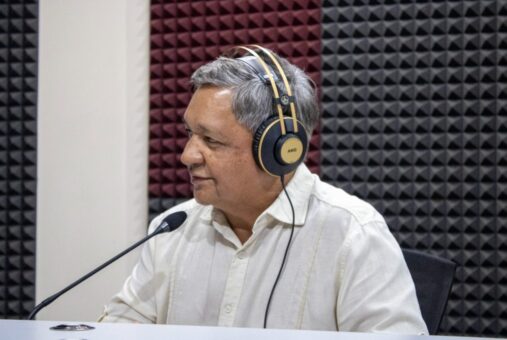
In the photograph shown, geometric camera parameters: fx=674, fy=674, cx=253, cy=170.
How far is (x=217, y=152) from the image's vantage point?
140 cm

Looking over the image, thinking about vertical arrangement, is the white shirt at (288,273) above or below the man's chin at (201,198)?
below

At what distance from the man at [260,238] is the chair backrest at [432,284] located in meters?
0.15

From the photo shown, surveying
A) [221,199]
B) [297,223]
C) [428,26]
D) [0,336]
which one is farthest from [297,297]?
[428,26]

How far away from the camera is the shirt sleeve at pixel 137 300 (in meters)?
1.46

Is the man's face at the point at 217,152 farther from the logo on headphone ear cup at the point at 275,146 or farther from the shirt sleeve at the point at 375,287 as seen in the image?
the shirt sleeve at the point at 375,287

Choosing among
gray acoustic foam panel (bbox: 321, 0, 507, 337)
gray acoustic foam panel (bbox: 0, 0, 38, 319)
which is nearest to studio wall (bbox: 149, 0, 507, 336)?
gray acoustic foam panel (bbox: 321, 0, 507, 337)

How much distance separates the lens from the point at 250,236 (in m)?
1.47

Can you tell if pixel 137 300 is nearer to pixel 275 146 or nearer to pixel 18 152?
pixel 275 146

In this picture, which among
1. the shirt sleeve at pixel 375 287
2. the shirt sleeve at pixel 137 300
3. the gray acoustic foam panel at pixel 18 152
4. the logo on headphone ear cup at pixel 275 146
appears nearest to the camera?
the shirt sleeve at pixel 375 287

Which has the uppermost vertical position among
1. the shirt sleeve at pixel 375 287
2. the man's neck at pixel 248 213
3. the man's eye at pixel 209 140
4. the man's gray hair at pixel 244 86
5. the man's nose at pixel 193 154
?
the man's gray hair at pixel 244 86

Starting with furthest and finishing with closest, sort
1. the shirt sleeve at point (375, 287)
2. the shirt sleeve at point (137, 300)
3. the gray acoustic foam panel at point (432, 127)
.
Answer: the gray acoustic foam panel at point (432, 127) → the shirt sleeve at point (137, 300) → the shirt sleeve at point (375, 287)

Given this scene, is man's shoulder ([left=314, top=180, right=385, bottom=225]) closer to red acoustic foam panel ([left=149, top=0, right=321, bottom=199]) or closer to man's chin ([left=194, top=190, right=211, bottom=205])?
man's chin ([left=194, top=190, right=211, bottom=205])

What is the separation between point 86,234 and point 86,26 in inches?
33.9

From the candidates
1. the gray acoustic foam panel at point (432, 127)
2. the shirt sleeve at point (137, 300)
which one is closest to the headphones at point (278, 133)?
the shirt sleeve at point (137, 300)
